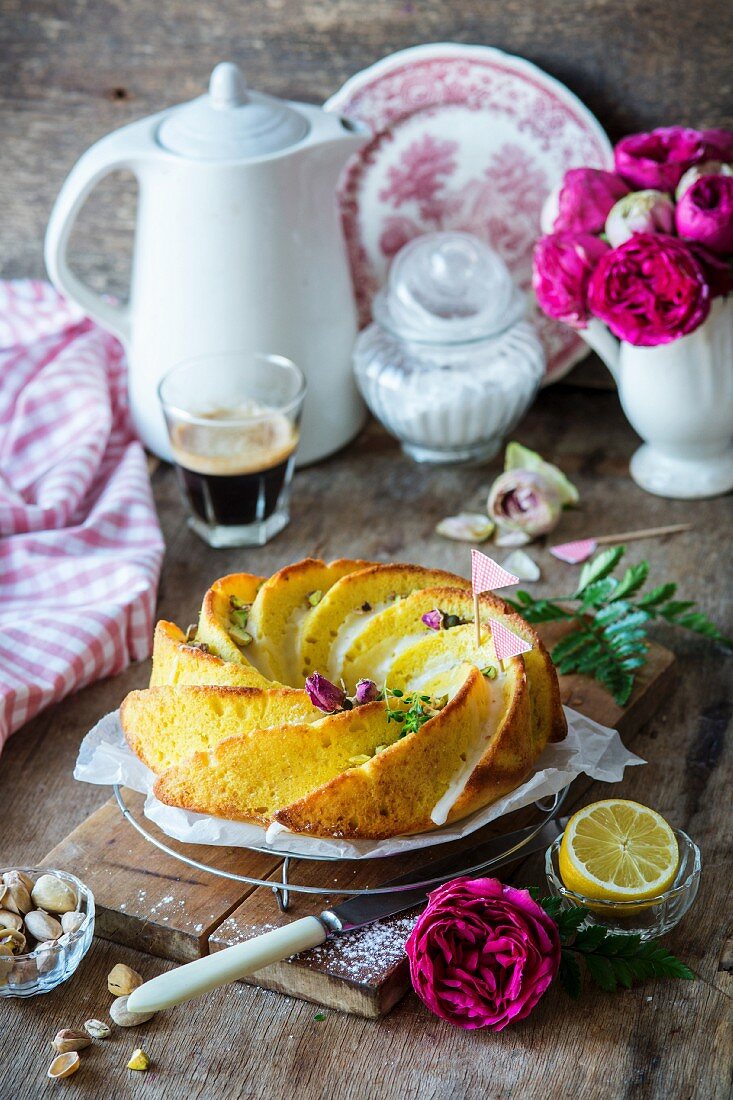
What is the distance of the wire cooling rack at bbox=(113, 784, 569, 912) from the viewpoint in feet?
3.12

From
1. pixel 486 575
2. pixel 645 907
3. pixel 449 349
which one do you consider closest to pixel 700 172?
pixel 449 349

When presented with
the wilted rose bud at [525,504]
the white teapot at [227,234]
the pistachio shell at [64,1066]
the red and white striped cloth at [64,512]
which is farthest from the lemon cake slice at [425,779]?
the white teapot at [227,234]

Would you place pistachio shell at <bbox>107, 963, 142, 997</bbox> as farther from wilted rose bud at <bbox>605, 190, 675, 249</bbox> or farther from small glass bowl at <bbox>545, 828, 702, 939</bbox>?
wilted rose bud at <bbox>605, 190, 675, 249</bbox>

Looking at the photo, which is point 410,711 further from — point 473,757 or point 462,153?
point 462,153

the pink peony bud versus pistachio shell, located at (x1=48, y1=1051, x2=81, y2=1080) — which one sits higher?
the pink peony bud

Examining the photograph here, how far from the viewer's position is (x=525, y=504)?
4.98 ft

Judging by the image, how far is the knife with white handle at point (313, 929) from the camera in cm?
86

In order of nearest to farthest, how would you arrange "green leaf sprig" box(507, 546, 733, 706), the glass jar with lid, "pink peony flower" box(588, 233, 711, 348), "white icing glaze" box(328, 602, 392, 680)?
1. "white icing glaze" box(328, 602, 392, 680)
2. "green leaf sprig" box(507, 546, 733, 706)
3. "pink peony flower" box(588, 233, 711, 348)
4. the glass jar with lid

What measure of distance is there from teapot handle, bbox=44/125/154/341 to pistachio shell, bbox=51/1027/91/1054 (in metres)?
0.99

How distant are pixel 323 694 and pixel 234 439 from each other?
59cm

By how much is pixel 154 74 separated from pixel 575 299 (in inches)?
30.6

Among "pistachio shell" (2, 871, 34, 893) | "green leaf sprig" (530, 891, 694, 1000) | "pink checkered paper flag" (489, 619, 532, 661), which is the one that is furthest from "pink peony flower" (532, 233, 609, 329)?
"pistachio shell" (2, 871, 34, 893)

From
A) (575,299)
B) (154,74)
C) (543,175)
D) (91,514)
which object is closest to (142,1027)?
(91,514)

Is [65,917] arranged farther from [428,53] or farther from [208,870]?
[428,53]
